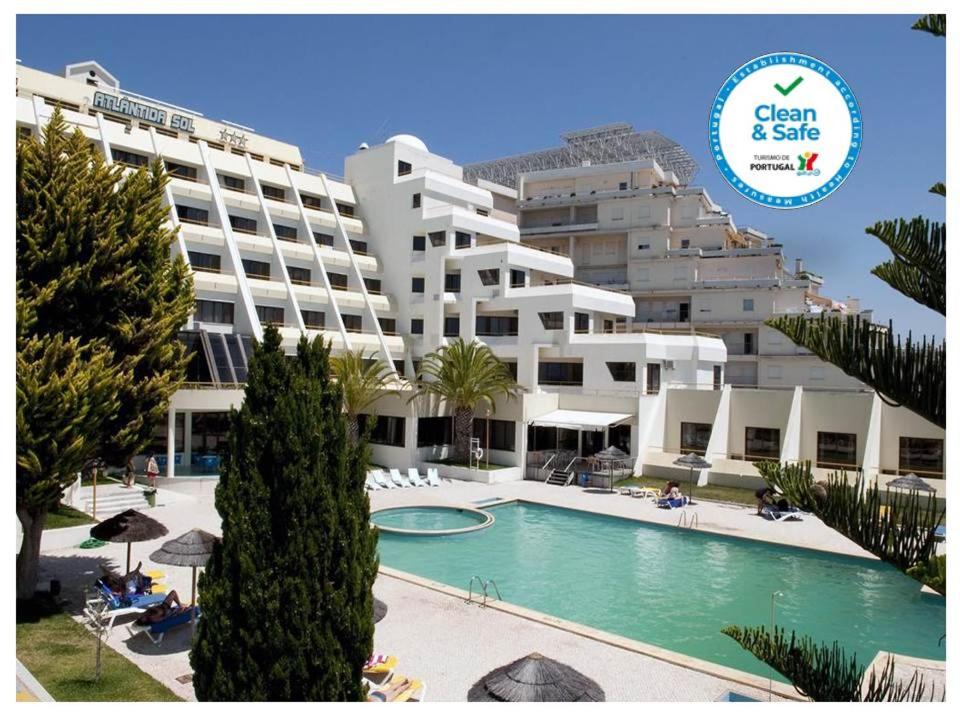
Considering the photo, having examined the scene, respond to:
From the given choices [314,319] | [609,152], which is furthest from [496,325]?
[609,152]

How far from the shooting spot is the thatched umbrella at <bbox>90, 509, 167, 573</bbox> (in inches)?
635

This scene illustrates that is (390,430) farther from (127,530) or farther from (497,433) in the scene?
(127,530)

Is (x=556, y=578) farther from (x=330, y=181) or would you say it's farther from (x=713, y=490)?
(x=330, y=181)

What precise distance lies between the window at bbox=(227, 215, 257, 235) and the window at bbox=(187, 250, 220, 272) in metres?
3.25

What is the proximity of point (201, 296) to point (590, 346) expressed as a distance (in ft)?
66.4

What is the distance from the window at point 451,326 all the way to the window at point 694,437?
1373cm

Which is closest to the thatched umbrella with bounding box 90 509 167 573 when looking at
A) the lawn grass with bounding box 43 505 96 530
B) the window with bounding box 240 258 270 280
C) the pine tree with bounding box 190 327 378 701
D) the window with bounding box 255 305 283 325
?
the lawn grass with bounding box 43 505 96 530

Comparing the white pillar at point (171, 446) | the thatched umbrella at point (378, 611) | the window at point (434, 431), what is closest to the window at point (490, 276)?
the window at point (434, 431)

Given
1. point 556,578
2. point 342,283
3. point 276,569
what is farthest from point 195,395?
point 276,569

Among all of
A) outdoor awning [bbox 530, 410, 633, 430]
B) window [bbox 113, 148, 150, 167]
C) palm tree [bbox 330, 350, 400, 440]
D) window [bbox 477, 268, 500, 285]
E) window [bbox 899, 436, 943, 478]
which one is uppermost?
window [bbox 113, 148, 150, 167]

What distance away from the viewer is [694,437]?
37.5 meters

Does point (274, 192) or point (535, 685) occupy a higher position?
point (274, 192)

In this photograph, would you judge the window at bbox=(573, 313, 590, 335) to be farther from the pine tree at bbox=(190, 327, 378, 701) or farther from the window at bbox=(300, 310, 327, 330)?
the pine tree at bbox=(190, 327, 378, 701)

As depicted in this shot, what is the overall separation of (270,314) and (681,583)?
94.1 feet
